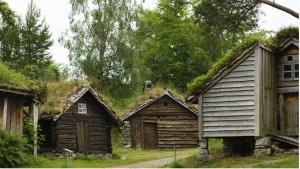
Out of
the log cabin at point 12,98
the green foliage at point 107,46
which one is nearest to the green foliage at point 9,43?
the green foliage at point 107,46

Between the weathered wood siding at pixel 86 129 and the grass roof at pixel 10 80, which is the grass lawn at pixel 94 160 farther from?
the grass roof at pixel 10 80

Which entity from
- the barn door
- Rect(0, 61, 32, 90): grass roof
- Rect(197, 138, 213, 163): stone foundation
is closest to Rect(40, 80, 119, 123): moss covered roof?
the barn door

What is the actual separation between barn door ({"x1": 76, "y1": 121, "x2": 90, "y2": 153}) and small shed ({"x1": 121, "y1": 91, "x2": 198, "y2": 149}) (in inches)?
324

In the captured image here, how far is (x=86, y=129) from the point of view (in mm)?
37500

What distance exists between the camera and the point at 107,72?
55.6 metres

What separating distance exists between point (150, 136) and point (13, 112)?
66.7 feet

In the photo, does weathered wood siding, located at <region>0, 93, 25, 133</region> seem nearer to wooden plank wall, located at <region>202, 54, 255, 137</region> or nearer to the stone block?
wooden plank wall, located at <region>202, 54, 255, 137</region>

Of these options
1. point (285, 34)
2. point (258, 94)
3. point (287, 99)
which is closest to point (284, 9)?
point (285, 34)

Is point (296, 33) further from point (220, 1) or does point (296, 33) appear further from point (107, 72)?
point (107, 72)

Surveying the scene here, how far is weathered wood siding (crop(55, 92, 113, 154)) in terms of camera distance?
3631 centimetres

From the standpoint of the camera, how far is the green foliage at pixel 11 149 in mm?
24469

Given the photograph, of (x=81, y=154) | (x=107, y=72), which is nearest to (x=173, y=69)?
(x=107, y=72)

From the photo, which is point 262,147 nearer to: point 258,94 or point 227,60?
point 258,94

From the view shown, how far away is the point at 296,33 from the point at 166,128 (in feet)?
64.4
